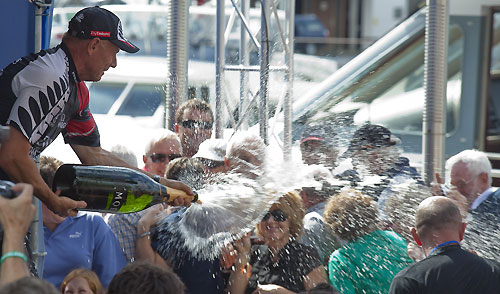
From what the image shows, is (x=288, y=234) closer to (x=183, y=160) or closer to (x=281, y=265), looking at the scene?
(x=281, y=265)

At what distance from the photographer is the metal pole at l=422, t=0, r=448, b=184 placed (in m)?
5.30

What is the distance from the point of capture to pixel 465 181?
506 cm

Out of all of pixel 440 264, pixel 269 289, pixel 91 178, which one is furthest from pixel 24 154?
pixel 440 264

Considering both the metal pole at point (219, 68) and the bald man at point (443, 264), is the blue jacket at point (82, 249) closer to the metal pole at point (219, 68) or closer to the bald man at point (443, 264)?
the bald man at point (443, 264)

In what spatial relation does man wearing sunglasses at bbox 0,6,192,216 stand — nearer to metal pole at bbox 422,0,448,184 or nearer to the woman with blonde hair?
the woman with blonde hair

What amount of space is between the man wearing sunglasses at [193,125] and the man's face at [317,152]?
0.72 metres

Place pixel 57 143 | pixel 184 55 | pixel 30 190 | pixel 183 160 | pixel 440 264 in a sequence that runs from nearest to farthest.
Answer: pixel 30 190 → pixel 440 264 → pixel 183 160 → pixel 184 55 → pixel 57 143

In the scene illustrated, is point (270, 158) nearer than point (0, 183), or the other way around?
point (0, 183)

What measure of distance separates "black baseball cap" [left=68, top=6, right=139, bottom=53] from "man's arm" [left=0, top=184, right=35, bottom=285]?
1.03m

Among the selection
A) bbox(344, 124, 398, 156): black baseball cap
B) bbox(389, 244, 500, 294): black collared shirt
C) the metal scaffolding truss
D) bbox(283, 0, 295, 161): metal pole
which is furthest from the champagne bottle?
bbox(283, 0, 295, 161): metal pole

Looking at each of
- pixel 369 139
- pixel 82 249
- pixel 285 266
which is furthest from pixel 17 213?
pixel 369 139

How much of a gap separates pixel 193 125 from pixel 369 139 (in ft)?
3.94

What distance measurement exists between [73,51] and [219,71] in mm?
3030

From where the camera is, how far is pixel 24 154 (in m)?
2.85
